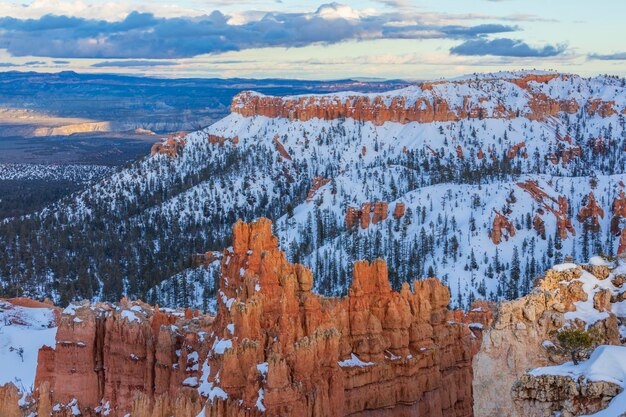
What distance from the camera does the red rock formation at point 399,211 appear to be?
134125 mm

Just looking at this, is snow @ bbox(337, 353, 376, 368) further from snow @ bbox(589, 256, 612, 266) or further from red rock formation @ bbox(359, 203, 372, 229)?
red rock formation @ bbox(359, 203, 372, 229)

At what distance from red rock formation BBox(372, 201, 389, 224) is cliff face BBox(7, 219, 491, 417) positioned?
259 feet

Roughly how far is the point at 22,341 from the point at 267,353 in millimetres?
24860

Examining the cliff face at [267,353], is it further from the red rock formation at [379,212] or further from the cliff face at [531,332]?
the red rock formation at [379,212]

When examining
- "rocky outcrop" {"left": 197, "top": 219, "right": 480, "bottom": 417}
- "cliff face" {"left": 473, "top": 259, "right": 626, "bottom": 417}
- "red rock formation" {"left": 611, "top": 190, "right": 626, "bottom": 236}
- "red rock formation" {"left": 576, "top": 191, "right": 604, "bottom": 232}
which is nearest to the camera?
"cliff face" {"left": 473, "top": 259, "right": 626, "bottom": 417}

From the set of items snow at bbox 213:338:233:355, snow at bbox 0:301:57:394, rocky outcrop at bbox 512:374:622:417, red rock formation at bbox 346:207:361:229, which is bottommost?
red rock formation at bbox 346:207:361:229

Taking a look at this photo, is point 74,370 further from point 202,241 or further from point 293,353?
point 202,241

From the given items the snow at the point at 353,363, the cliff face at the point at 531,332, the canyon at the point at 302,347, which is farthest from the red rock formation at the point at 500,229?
the cliff face at the point at 531,332

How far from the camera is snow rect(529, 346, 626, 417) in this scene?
65.9ft

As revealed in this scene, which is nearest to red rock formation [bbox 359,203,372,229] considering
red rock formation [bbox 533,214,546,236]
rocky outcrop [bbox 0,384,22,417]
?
red rock formation [bbox 533,214,546,236]

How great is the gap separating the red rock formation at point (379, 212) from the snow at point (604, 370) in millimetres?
110308

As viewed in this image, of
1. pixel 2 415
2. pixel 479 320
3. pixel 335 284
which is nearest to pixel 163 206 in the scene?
pixel 335 284

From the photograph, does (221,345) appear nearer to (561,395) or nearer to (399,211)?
A: (561,395)

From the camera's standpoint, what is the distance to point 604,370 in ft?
69.7
